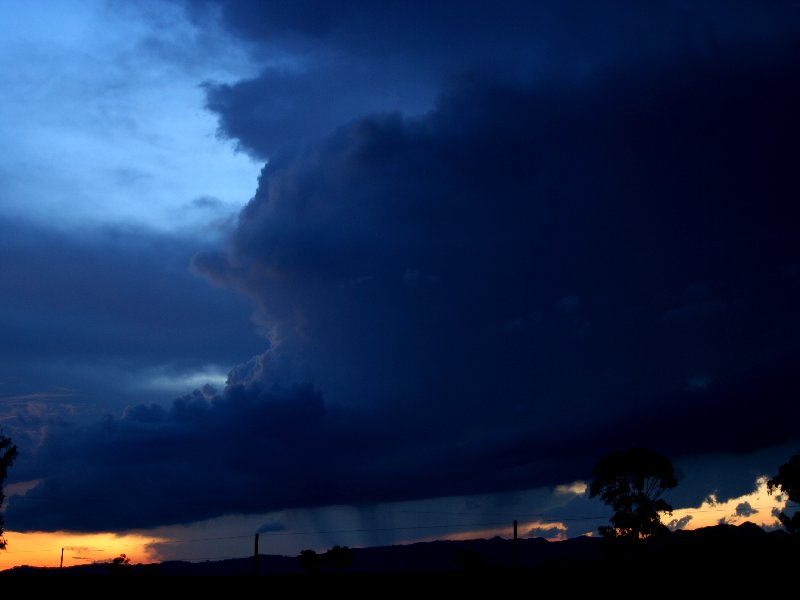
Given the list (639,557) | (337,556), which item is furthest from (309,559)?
(639,557)

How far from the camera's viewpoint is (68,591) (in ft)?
173

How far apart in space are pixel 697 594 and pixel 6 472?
68356 mm

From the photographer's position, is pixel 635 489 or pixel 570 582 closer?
pixel 570 582

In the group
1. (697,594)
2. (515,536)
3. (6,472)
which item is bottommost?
(697,594)

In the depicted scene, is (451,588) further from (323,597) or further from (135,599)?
(135,599)

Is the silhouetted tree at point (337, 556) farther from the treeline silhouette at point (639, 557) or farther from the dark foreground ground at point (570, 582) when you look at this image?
the dark foreground ground at point (570, 582)

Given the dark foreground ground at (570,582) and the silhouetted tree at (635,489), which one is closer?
the dark foreground ground at (570,582)

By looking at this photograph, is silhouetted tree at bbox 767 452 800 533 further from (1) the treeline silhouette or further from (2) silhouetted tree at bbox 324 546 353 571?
(2) silhouetted tree at bbox 324 546 353 571

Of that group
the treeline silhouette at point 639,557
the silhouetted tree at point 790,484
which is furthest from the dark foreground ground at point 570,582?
the silhouetted tree at point 790,484

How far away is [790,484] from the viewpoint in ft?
322

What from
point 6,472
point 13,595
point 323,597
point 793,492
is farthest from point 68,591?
point 793,492

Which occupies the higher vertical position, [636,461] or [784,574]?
[636,461]

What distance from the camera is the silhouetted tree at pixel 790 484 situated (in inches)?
3839

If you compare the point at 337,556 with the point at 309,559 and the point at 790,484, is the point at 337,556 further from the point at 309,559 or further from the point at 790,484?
the point at 790,484
